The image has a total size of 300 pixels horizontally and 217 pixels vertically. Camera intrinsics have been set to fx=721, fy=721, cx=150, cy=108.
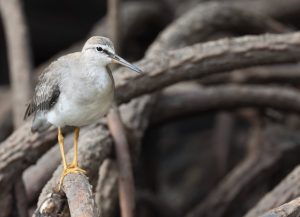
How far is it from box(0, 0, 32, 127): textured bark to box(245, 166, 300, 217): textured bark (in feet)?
4.88

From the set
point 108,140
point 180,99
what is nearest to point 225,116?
point 180,99

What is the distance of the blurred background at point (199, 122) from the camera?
3.89 m

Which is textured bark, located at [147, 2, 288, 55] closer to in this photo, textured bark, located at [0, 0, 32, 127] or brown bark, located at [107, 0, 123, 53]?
brown bark, located at [107, 0, 123, 53]

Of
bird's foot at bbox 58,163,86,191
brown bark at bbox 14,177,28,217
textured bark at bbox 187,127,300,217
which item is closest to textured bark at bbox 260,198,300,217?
bird's foot at bbox 58,163,86,191

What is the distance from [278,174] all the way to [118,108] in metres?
1.32

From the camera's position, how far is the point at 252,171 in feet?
12.6

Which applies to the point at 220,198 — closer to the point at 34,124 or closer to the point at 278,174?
the point at 278,174

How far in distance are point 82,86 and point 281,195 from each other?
0.92 metres

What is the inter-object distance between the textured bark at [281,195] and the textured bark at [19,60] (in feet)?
4.88

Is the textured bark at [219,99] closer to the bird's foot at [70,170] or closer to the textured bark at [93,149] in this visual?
the textured bark at [93,149]

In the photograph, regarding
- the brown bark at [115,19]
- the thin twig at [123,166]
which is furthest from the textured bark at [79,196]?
the brown bark at [115,19]

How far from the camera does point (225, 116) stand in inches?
187

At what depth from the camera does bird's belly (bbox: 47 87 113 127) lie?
2.44m

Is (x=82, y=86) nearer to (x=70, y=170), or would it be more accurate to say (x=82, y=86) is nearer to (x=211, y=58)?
(x=70, y=170)
